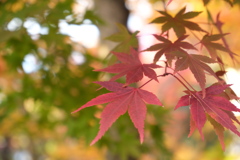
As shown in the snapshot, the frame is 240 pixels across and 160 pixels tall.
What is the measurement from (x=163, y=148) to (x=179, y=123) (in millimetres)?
3106

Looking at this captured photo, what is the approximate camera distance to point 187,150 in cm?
499

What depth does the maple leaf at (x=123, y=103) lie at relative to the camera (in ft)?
1.90

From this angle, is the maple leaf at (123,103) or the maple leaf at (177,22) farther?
the maple leaf at (177,22)

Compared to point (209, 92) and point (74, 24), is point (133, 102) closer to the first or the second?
point (209, 92)

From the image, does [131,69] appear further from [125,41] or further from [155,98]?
[125,41]

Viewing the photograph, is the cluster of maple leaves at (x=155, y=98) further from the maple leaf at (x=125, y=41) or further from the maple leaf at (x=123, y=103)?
the maple leaf at (x=125, y=41)

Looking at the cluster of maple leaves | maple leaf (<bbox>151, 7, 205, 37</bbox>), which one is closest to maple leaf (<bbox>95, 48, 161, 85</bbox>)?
the cluster of maple leaves

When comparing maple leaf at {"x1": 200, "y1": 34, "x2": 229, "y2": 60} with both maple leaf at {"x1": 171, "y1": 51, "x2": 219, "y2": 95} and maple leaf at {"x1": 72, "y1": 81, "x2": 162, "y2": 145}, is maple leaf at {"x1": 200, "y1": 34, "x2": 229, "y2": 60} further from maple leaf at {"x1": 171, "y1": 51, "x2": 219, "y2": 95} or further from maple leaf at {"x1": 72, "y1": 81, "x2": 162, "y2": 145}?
maple leaf at {"x1": 72, "y1": 81, "x2": 162, "y2": 145}

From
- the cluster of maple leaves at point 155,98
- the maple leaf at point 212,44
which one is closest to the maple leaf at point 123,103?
the cluster of maple leaves at point 155,98

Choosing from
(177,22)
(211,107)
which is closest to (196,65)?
(211,107)

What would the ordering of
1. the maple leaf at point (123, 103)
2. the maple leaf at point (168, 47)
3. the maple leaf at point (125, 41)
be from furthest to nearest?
1. the maple leaf at point (125, 41)
2. the maple leaf at point (168, 47)
3. the maple leaf at point (123, 103)

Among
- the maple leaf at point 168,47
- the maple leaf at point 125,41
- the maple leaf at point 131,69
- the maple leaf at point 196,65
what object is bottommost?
the maple leaf at point 125,41

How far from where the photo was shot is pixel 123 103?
23.9 inches

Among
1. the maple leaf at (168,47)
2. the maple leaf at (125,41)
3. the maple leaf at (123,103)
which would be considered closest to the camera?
the maple leaf at (123,103)
